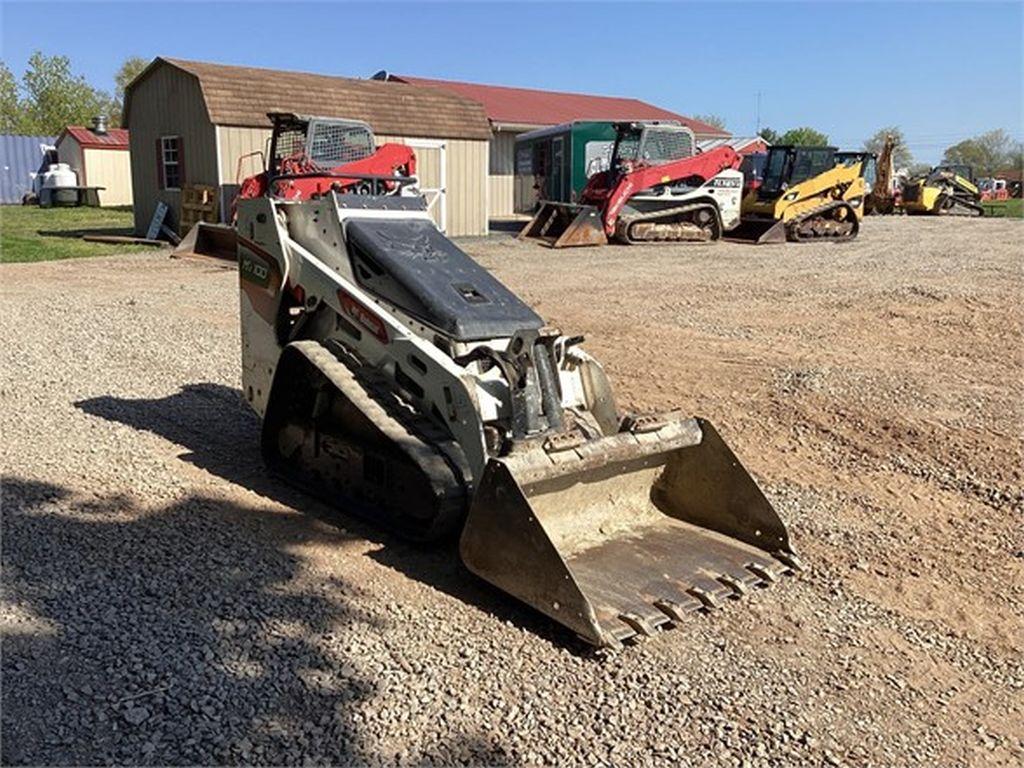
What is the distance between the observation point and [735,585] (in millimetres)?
3926

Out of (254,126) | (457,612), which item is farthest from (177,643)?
(254,126)

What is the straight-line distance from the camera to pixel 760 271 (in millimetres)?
14938

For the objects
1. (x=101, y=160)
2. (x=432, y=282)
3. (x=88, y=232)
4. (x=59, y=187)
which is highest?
(x=101, y=160)

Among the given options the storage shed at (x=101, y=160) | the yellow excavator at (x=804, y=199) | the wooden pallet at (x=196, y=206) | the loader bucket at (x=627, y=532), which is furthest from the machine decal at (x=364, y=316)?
the storage shed at (x=101, y=160)

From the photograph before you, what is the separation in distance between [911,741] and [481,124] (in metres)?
20.4

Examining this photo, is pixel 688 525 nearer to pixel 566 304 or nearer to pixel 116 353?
pixel 116 353

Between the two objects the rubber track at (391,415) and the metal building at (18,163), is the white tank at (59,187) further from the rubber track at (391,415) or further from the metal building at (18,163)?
the rubber track at (391,415)

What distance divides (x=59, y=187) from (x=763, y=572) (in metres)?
33.9

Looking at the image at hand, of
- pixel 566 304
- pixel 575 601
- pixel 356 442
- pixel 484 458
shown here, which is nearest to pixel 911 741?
pixel 575 601

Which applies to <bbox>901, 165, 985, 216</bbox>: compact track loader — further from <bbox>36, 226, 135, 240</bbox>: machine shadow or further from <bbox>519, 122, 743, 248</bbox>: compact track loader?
<bbox>36, 226, 135, 240</bbox>: machine shadow

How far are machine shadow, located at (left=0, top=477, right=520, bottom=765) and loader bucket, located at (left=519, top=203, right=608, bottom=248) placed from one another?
48.3ft

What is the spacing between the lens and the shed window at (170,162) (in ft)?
63.7

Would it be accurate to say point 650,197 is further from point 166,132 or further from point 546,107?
point 546,107

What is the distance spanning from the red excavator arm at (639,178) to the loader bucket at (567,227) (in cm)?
31
